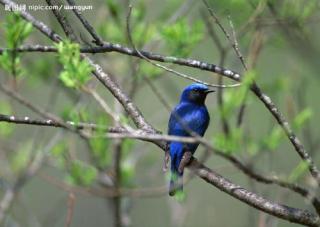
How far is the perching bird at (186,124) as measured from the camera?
4.90m

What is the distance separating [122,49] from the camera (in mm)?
3961

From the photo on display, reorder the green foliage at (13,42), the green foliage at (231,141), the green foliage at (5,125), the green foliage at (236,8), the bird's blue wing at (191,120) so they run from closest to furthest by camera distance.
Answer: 1. the green foliage at (231,141)
2. the green foliage at (13,42)
3. the bird's blue wing at (191,120)
4. the green foliage at (236,8)
5. the green foliage at (5,125)

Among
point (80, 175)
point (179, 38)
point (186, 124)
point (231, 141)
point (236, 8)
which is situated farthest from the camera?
point (80, 175)

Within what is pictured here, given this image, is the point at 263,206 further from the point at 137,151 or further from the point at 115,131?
the point at 137,151

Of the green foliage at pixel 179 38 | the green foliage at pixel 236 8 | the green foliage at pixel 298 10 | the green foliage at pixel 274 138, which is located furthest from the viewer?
the green foliage at pixel 236 8

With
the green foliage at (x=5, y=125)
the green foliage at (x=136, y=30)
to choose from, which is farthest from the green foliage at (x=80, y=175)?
the green foliage at (x=136, y=30)

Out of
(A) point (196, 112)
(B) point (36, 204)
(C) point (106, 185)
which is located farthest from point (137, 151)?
(B) point (36, 204)

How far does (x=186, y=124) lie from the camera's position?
16.0 ft

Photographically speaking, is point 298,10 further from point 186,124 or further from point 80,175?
point 80,175

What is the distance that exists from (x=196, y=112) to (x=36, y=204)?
20.7ft

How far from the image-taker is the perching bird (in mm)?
4902

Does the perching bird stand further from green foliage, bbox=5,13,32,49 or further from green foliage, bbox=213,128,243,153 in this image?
green foliage, bbox=213,128,243,153

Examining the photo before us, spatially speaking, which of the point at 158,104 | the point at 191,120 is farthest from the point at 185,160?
the point at 158,104

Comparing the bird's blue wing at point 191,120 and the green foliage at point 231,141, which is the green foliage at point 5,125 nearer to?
the bird's blue wing at point 191,120
